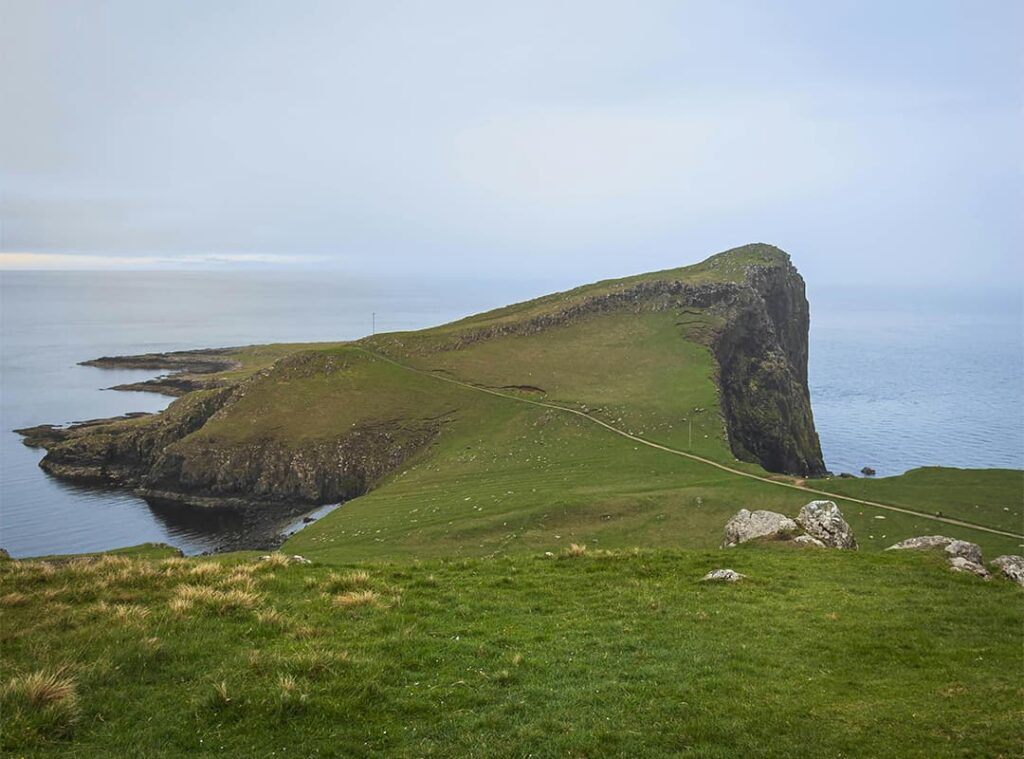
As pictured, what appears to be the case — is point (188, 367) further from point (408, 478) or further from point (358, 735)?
point (358, 735)

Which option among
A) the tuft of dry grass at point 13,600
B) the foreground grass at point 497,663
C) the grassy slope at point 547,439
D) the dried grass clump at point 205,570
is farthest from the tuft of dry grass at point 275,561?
the grassy slope at point 547,439

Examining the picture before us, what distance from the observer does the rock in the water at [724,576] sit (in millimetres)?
20845

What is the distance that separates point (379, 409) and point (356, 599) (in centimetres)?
5617

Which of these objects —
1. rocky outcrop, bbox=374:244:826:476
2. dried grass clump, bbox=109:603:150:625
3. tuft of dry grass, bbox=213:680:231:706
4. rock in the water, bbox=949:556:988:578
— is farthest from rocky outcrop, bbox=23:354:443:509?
tuft of dry grass, bbox=213:680:231:706

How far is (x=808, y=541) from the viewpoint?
26688 mm

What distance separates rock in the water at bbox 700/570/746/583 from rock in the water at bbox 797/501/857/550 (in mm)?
8258

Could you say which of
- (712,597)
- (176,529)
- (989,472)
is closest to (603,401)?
(989,472)

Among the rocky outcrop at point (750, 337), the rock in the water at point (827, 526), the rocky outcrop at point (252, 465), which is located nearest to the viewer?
the rock in the water at point (827, 526)

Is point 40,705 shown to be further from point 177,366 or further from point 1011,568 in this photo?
point 177,366

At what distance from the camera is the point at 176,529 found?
5988cm

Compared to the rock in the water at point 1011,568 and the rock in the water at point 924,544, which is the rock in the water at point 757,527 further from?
the rock in the water at point 1011,568

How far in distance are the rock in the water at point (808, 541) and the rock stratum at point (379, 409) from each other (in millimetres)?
32529

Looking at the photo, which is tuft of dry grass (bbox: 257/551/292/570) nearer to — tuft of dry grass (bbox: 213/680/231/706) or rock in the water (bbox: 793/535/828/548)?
tuft of dry grass (bbox: 213/680/231/706)

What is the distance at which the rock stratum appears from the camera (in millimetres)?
67062
